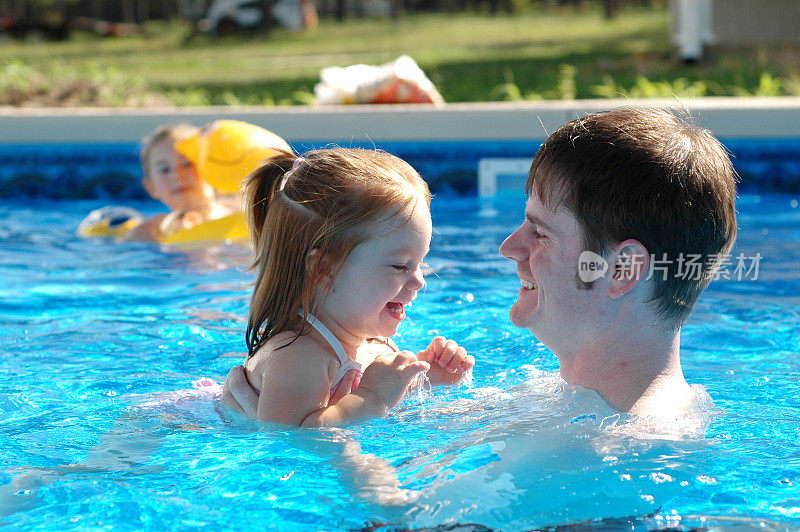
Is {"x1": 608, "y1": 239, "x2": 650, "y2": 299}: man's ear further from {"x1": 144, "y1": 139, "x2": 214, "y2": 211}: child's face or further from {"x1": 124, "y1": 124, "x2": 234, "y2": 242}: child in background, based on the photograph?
{"x1": 144, "y1": 139, "x2": 214, "y2": 211}: child's face

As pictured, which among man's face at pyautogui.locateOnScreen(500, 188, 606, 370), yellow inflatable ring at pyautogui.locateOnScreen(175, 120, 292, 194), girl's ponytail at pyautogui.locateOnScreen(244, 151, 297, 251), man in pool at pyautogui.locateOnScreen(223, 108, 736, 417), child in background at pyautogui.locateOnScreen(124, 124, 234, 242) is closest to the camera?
man in pool at pyautogui.locateOnScreen(223, 108, 736, 417)

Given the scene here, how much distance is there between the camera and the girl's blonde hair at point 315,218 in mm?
2951

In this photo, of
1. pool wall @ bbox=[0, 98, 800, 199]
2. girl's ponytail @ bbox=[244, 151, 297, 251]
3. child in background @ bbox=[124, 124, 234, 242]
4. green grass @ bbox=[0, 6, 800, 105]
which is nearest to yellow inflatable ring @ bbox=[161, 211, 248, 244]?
child in background @ bbox=[124, 124, 234, 242]

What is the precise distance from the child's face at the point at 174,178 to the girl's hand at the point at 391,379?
4091 millimetres

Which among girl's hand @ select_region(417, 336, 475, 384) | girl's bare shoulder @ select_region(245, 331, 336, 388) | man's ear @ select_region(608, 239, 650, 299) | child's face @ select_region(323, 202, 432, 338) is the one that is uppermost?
man's ear @ select_region(608, 239, 650, 299)

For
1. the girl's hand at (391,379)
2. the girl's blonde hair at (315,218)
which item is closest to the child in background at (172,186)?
the girl's blonde hair at (315,218)

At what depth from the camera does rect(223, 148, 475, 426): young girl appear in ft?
9.63

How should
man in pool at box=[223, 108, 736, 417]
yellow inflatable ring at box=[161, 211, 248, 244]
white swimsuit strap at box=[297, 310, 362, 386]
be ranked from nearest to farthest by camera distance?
man in pool at box=[223, 108, 736, 417]
white swimsuit strap at box=[297, 310, 362, 386]
yellow inflatable ring at box=[161, 211, 248, 244]

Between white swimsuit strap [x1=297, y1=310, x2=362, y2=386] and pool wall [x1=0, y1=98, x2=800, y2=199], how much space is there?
397cm

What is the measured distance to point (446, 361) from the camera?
3.20 metres

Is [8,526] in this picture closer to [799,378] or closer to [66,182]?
[799,378]

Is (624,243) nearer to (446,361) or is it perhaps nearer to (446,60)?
(446,361)

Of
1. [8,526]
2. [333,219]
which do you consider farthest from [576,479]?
→ [8,526]

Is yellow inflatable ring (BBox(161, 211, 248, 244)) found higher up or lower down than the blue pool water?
lower down
